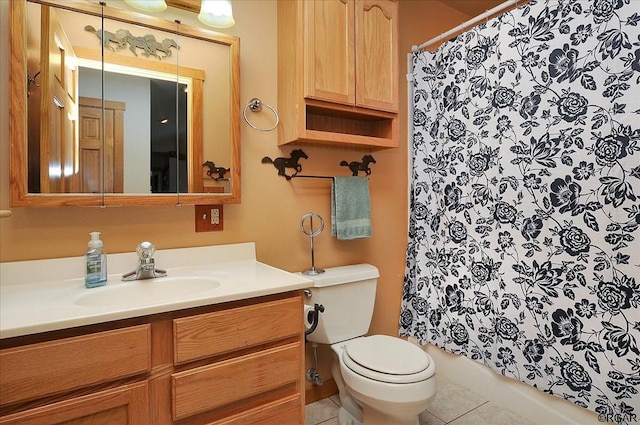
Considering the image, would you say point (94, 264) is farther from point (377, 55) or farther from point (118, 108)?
point (377, 55)

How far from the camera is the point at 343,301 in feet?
5.72

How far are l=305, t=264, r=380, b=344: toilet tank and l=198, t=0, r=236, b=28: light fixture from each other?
1236 mm

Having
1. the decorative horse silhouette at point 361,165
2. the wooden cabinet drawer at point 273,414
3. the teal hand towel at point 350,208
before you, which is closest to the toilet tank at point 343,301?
the teal hand towel at point 350,208

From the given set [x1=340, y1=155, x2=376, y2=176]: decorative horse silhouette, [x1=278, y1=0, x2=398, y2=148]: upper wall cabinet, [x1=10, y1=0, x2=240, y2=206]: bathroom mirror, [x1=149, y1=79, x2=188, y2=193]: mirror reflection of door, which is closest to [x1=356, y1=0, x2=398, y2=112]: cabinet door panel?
[x1=278, y1=0, x2=398, y2=148]: upper wall cabinet

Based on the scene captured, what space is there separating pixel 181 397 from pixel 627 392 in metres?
1.64

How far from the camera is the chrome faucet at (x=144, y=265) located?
4.31 ft

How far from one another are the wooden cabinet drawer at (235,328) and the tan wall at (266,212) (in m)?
0.55

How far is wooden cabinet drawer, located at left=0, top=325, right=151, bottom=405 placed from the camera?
0.83 meters

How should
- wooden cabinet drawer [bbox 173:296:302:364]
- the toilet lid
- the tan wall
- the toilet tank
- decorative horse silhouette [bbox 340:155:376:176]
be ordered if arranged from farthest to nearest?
decorative horse silhouette [bbox 340:155:376:176] → the toilet tank → the toilet lid → the tan wall → wooden cabinet drawer [bbox 173:296:302:364]

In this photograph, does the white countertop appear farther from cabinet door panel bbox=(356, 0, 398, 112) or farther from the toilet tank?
cabinet door panel bbox=(356, 0, 398, 112)

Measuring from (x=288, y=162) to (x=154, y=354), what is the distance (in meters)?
1.08

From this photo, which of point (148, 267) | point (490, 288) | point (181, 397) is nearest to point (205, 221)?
point (148, 267)

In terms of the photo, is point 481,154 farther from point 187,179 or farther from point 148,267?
point 148,267

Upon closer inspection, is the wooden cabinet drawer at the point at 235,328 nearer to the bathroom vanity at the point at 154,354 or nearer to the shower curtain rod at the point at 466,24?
the bathroom vanity at the point at 154,354
